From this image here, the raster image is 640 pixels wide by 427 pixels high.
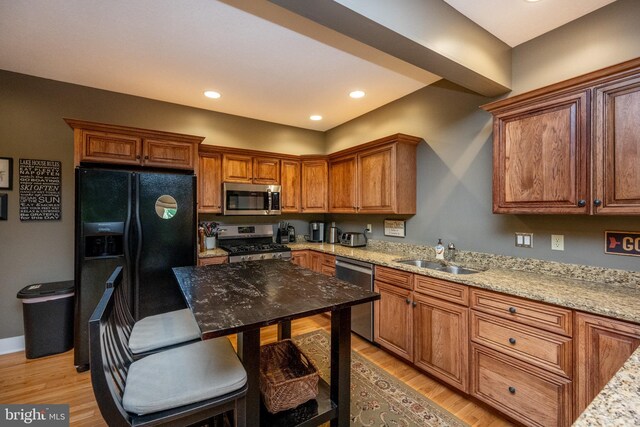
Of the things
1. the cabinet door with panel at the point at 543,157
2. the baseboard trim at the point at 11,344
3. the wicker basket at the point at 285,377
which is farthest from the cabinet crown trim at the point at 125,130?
the cabinet door with panel at the point at 543,157

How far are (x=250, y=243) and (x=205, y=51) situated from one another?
7.95 ft

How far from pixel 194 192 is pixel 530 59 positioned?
3.24m

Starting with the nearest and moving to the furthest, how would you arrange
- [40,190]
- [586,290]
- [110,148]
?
[586,290], [110,148], [40,190]

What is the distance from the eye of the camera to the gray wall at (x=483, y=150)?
1.89 metres

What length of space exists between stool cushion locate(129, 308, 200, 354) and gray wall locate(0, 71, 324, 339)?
201cm

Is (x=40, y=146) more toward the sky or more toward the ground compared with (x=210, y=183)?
more toward the sky

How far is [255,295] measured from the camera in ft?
5.14

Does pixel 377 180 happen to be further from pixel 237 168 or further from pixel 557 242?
pixel 237 168

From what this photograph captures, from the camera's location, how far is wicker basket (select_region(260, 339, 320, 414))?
1.53 metres

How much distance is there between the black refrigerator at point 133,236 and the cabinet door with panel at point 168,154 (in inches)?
7.6

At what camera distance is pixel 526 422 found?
68.5 inches

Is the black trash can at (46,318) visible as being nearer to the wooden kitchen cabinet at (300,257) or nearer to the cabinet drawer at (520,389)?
the wooden kitchen cabinet at (300,257)

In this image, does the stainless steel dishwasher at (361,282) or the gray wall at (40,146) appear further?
the stainless steel dishwasher at (361,282)

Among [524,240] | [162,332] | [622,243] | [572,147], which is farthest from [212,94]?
[622,243]
